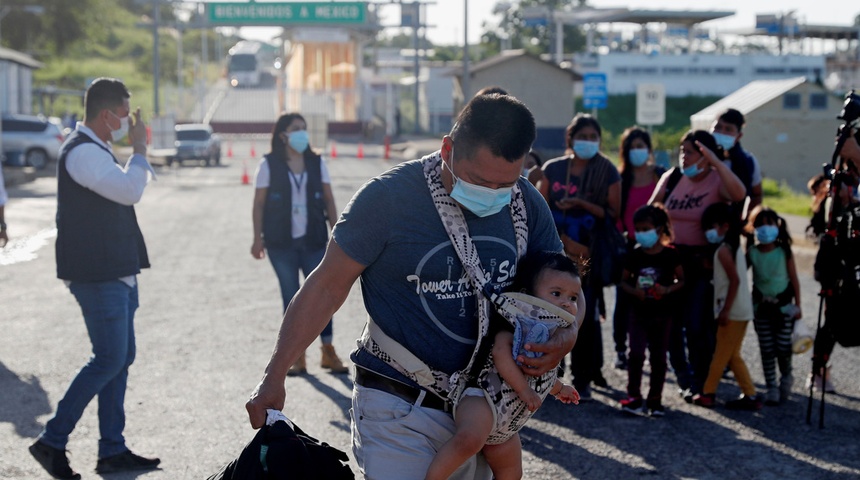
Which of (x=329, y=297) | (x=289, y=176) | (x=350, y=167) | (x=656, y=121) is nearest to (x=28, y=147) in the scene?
(x=350, y=167)

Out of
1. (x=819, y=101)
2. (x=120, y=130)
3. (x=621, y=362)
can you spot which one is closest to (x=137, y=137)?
(x=120, y=130)

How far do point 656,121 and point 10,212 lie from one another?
12851 millimetres

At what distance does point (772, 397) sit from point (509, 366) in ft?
15.6

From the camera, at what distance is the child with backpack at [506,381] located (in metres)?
3.52

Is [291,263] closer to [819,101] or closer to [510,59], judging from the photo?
[819,101]

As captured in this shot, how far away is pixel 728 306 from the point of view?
7.69 meters

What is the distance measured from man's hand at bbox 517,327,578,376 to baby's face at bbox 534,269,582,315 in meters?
0.11

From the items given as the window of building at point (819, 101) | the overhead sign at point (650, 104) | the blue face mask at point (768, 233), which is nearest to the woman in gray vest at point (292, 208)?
the blue face mask at point (768, 233)

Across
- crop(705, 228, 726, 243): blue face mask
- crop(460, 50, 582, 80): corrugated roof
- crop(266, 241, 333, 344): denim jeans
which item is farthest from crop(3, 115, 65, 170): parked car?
crop(705, 228, 726, 243): blue face mask

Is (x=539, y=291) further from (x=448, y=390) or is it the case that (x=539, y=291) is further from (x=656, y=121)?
(x=656, y=121)

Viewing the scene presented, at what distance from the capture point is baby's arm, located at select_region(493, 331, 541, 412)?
352cm

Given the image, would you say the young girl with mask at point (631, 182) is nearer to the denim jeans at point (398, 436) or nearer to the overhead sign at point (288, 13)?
the denim jeans at point (398, 436)

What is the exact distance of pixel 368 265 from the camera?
3607 millimetres

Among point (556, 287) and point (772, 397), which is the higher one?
point (556, 287)
